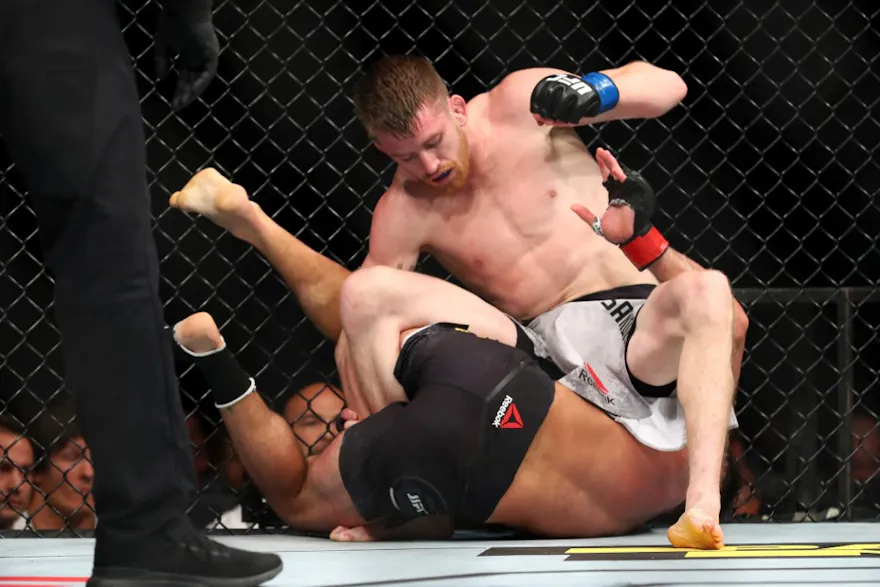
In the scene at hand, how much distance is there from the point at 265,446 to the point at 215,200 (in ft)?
1.74

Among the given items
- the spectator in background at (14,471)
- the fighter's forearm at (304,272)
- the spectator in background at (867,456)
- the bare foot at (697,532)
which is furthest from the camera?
the spectator in background at (867,456)

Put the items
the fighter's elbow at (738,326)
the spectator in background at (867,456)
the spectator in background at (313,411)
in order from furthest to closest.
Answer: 1. the spectator in background at (867,456)
2. the spectator in background at (313,411)
3. the fighter's elbow at (738,326)

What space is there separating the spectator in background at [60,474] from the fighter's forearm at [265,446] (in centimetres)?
58

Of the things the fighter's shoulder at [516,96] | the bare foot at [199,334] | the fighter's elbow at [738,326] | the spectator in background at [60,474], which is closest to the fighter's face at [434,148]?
the fighter's shoulder at [516,96]

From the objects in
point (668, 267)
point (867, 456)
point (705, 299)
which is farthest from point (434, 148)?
point (867, 456)

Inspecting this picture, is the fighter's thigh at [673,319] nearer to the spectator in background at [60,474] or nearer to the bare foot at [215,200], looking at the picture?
the bare foot at [215,200]

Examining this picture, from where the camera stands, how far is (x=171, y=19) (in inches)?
44.8

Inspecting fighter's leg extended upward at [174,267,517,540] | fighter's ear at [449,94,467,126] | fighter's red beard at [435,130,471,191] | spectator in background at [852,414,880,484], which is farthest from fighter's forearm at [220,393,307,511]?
spectator in background at [852,414,880,484]

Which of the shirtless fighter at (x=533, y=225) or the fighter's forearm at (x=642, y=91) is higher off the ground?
the fighter's forearm at (x=642, y=91)

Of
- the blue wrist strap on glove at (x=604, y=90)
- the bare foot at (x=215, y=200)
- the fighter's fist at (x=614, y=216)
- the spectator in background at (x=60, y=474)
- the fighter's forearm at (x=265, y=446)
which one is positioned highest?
the blue wrist strap on glove at (x=604, y=90)

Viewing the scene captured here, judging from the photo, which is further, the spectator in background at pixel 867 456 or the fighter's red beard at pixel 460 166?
the spectator in background at pixel 867 456

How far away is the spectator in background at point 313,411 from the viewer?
2434 millimetres

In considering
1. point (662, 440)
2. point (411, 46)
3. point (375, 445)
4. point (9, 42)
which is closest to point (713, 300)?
point (662, 440)

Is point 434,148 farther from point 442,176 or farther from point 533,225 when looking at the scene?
point 533,225
